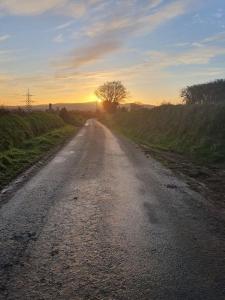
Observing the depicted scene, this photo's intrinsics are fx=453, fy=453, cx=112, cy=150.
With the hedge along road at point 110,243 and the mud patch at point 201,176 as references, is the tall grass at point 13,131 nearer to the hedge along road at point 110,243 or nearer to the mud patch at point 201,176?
the mud patch at point 201,176

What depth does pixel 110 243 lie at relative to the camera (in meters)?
7.37

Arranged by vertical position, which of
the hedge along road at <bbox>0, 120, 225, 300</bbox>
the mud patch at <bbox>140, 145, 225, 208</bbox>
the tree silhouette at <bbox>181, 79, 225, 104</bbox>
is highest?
the tree silhouette at <bbox>181, 79, 225, 104</bbox>

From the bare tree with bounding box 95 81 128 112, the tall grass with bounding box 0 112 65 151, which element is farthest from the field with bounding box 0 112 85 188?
the bare tree with bounding box 95 81 128 112

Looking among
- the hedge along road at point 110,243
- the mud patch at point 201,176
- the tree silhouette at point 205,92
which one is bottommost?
the mud patch at point 201,176

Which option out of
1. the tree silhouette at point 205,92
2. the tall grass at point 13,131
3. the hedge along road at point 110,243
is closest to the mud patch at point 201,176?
the hedge along road at point 110,243

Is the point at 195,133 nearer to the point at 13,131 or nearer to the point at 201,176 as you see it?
the point at 201,176

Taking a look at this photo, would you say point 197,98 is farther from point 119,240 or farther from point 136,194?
point 119,240

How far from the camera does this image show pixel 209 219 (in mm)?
9047

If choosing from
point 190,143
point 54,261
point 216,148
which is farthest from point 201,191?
point 190,143

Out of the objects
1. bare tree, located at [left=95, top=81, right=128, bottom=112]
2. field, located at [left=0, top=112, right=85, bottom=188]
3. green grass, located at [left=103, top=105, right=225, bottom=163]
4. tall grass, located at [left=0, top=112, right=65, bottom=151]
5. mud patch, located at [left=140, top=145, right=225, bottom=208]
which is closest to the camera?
mud patch, located at [left=140, top=145, right=225, bottom=208]

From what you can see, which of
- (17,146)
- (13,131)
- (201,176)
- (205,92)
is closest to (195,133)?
(17,146)

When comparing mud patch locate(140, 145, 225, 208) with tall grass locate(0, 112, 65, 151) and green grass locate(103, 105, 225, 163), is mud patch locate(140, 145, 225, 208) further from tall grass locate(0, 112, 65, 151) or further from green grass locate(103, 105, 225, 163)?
tall grass locate(0, 112, 65, 151)

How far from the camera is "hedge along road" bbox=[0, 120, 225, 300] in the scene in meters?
5.60

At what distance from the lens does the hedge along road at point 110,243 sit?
5.60 m
